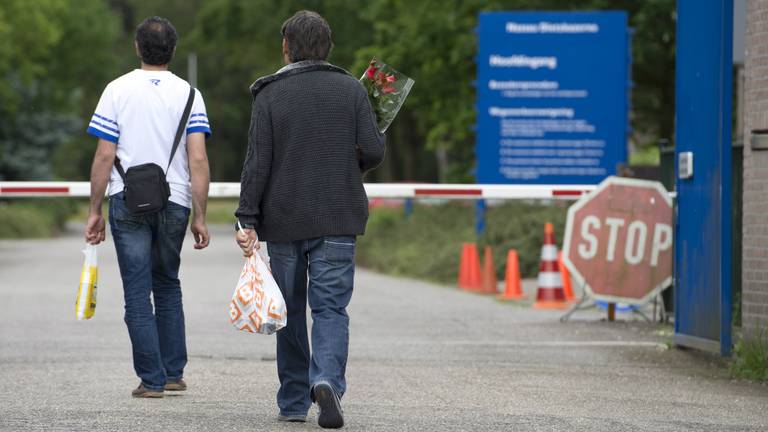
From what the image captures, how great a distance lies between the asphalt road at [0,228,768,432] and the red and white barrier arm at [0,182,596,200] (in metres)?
1.05

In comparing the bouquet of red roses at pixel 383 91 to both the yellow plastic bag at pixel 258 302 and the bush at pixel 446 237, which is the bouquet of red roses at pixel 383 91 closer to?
the yellow plastic bag at pixel 258 302

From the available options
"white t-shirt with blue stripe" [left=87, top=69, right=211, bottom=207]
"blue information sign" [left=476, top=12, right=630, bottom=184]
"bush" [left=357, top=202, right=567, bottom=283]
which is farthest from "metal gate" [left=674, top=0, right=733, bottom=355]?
"blue information sign" [left=476, top=12, right=630, bottom=184]

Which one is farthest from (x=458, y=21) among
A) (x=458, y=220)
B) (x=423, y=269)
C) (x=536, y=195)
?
(x=536, y=195)

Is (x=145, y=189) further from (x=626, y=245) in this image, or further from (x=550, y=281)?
(x=550, y=281)

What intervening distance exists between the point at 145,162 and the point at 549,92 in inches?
591

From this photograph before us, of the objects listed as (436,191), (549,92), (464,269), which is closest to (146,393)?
(436,191)

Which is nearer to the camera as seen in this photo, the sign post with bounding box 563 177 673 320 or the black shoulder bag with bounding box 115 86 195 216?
the black shoulder bag with bounding box 115 86 195 216

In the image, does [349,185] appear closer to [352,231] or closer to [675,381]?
[352,231]

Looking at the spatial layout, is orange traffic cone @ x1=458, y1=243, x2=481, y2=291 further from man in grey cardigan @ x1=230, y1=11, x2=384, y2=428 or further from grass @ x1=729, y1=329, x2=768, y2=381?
man in grey cardigan @ x1=230, y1=11, x2=384, y2=428

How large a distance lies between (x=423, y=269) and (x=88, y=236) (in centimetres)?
1339

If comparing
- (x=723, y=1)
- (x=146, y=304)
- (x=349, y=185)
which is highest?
(x=723, y=1)

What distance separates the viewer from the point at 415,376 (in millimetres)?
8977

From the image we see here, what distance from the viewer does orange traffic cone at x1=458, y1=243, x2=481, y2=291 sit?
58.6ft

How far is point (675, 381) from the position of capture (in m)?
8.98
